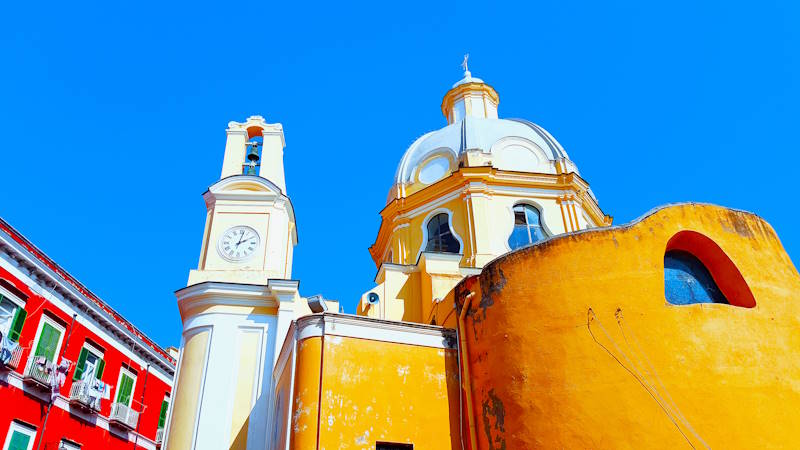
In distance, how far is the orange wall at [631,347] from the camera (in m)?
9.90

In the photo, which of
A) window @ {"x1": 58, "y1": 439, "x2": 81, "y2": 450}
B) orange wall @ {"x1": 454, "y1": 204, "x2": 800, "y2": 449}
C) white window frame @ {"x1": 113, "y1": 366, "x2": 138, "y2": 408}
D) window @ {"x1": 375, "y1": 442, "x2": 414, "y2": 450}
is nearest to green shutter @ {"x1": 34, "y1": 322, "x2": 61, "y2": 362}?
window @ {"x1": 58, "y1": 439, "x2": 81, "y2": 450}

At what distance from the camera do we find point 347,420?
423 inches

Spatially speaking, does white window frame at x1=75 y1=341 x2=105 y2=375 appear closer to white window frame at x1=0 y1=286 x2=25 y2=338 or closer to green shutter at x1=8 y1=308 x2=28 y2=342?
green shutter at x1=8 y1=308 x2=28 y2=342

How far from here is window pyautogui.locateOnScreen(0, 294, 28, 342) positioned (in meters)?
16.6

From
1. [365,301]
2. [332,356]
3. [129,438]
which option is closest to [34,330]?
[129,438]

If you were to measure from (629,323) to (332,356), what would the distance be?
508 centimetres

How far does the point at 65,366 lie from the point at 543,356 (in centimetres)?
1416

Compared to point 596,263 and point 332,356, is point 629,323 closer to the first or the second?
point 596,263

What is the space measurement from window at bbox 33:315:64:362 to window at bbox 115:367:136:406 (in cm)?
314

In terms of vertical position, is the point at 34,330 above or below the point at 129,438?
above

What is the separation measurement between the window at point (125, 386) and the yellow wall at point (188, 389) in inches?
276

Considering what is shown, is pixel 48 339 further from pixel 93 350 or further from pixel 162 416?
pixel 162 416

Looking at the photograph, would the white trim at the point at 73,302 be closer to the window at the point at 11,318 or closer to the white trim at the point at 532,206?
the window at the point at 11,318

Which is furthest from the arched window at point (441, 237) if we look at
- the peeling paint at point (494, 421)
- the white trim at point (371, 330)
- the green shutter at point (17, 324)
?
the green shutter at point (17, 324)
